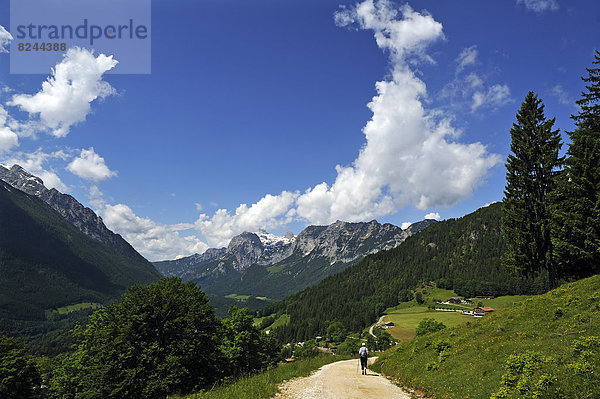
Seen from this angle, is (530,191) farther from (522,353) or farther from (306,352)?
(306,352)

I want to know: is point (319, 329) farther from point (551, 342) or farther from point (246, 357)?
point (551, 342)

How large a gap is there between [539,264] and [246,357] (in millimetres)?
47772

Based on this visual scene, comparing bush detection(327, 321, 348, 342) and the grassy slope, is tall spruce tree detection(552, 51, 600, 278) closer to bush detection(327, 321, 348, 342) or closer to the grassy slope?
the grassy slope

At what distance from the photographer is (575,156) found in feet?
105

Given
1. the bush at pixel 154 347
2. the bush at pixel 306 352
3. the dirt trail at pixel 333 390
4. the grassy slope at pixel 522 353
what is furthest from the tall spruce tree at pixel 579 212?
the bush at pixel 306 352

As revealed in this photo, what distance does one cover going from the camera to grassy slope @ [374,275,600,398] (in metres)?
11.7

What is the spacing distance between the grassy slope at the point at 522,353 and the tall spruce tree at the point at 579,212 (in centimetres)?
698

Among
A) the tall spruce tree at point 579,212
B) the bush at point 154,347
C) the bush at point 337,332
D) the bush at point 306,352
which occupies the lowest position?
the bush at point 337,332

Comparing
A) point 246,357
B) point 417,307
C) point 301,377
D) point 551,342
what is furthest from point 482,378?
point 417,307

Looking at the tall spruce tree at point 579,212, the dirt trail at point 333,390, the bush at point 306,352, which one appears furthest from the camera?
the bush at point 306,352

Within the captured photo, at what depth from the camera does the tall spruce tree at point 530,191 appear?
32.6m

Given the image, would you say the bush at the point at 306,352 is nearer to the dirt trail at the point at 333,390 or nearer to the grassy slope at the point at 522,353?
the grassy slope at the point at 522,353

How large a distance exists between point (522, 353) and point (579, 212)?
79.0 feet

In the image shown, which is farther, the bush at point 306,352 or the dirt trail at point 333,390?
the bush at point 306,352
